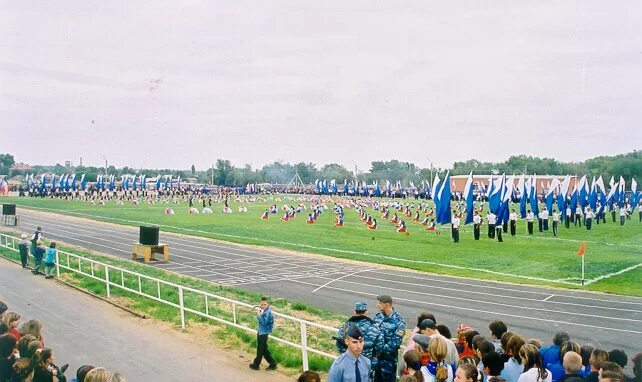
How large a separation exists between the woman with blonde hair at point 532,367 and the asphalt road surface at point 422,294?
216 inches

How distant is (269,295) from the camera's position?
2027 cm

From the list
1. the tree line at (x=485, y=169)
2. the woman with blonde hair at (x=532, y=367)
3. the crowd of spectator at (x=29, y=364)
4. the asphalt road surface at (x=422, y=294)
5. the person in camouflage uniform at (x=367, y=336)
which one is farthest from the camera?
the tree line at (x=485, y=169)

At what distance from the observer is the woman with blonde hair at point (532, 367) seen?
6.18m

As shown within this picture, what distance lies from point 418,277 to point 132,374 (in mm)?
15992

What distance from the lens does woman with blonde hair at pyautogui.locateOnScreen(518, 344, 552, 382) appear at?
20.3ft

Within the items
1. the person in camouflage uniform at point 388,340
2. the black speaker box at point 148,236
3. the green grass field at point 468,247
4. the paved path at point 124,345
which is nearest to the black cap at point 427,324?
the person in camouflage uniform at point 388,340

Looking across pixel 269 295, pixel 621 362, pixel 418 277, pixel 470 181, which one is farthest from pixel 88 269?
pixel 470 181

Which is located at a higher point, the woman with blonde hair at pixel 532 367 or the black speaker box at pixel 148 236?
the woman with blonde hair at pixel 532 367

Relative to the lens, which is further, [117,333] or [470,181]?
[470,181]

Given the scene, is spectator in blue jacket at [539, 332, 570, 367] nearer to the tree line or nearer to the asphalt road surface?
the asphalt road surface

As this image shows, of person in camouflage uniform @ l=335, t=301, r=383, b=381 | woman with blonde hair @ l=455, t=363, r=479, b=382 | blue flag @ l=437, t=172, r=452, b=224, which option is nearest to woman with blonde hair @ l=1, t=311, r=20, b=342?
person in camouflage uniform @ l=335, t=301, r=383, b=381

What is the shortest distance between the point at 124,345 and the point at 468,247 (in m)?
25.5

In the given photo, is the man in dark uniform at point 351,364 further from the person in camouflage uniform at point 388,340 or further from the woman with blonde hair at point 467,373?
the person in camouflage uniform at point 388,340

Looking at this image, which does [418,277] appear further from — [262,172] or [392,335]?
[262,172]
